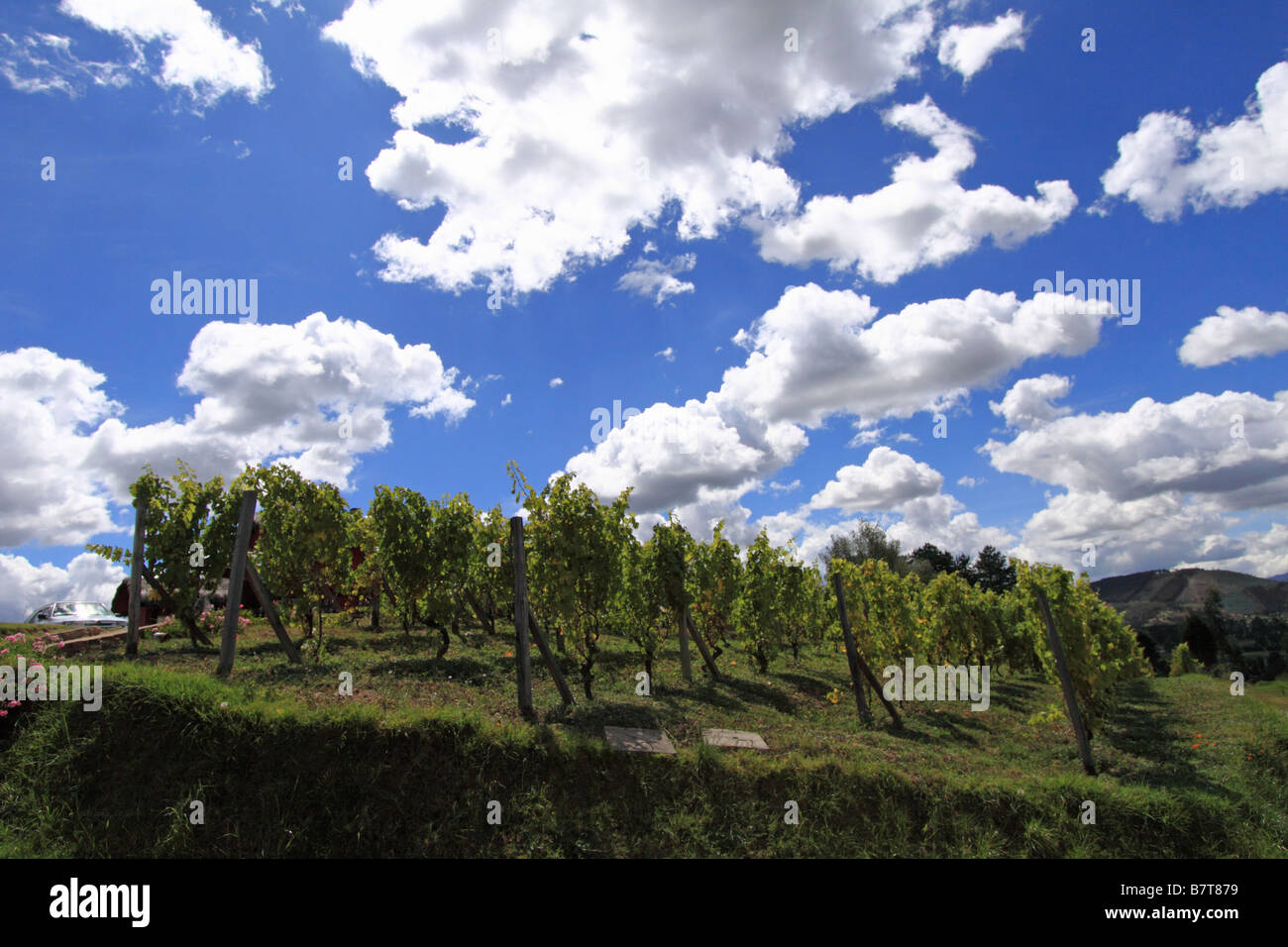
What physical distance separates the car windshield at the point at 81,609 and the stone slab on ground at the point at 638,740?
2198cm

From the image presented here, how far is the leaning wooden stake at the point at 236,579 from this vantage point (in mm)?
10102

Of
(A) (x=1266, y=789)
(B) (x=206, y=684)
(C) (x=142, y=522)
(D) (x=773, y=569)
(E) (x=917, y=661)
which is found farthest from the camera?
(D) (x=773, y=569)

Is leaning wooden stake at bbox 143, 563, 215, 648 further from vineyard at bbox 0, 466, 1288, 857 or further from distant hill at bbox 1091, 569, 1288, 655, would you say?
distant hill at bbox 1091, 569, 1288, 655

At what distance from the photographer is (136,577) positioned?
12.8m

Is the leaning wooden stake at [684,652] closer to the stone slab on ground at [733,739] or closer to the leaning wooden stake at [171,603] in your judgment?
the stone slab on ground at [733,739]

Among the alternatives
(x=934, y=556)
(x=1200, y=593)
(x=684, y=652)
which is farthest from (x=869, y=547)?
(x=1200, y=593)

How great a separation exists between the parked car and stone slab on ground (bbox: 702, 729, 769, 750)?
67.5ft

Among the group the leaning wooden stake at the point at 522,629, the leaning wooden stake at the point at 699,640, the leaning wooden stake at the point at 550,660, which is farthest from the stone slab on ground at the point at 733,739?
the leaning wooden stake at the point at 699,640

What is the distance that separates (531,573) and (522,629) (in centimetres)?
218
